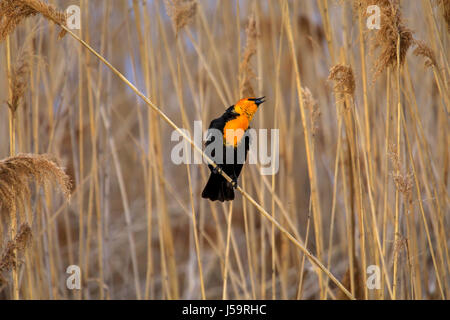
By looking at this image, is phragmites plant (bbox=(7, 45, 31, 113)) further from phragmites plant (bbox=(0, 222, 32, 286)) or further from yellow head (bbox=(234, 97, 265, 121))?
yellow head (bbox=(234, 97, 265, 121))

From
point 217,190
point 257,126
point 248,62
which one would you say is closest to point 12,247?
point 217,190

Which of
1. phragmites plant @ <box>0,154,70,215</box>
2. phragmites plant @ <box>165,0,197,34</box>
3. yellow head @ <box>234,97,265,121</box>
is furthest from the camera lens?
yellow head @ <box>234,97,265,121</box>

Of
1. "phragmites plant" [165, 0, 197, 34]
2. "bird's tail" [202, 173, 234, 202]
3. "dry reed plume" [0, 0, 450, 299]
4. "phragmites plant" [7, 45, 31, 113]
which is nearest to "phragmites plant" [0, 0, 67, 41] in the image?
"dry reed plume" [0, 0, 450, 299]

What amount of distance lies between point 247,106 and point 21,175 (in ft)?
3.52

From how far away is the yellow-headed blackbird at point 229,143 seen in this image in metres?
2.02

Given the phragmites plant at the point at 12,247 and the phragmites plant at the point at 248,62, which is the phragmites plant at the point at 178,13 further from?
the phragmites plant at the point at 12,247

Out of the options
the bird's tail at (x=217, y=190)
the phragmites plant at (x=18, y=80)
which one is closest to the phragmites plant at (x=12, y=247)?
the phragmites plant at (x=18, y=80)

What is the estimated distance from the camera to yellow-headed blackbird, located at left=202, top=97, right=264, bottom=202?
2.02 m

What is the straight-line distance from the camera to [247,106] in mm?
1989

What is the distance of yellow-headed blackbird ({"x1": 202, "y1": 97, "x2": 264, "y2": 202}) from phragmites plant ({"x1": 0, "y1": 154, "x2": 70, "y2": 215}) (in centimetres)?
91
